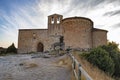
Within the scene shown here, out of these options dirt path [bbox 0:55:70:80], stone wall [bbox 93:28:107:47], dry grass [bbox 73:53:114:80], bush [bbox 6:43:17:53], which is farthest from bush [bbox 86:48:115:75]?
bush [bbox 6:43:17:53]

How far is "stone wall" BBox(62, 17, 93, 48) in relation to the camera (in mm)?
28938

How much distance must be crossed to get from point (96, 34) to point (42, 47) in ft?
44.8

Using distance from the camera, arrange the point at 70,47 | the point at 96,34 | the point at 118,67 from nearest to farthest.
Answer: the point at 118,67
the point at 70,47
the point at 96,34

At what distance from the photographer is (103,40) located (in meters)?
33.2

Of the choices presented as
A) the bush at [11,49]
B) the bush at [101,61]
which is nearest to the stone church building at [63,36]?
the bush at [11,49]

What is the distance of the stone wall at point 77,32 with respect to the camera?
2894 centimetres

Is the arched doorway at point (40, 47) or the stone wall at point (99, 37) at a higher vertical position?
the stone wall at point (99, 37)

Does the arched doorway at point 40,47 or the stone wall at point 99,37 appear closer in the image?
the stone wall at point 99,37

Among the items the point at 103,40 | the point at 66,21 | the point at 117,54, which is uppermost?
the point at 66,21

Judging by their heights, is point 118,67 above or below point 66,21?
below

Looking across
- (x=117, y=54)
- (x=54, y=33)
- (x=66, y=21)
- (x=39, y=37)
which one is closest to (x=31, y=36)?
(x=39, y=37)

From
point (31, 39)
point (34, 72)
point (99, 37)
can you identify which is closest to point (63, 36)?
point (99, 37)

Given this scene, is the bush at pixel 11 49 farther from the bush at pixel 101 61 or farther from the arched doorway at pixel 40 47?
the bush at pixel 101 61

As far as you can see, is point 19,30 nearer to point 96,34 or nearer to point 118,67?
point 96,34
